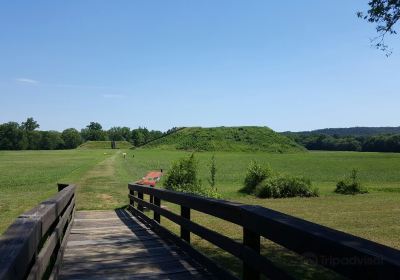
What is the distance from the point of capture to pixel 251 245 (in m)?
4.21

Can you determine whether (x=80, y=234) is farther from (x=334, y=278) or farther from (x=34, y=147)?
(x=34, y=147)

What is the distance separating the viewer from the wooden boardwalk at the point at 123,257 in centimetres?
539

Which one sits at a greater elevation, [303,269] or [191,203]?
[191,203]

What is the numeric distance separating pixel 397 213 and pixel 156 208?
28.7 ft

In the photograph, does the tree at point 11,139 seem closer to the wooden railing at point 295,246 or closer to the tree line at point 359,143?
the tree line at point 359,143

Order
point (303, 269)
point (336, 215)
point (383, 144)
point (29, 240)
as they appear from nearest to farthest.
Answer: point (29, 240)
point (303, 269)
point (336, 215)
point (383, 144)

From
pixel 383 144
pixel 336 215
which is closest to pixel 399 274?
pixel 336 215

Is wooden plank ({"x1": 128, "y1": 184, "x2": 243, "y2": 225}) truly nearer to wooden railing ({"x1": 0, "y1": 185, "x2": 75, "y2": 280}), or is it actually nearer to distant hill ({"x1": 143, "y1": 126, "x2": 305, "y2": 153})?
wooden railing ({"x1": 0, "y1": 185, "x2": 75, "y2": 280})

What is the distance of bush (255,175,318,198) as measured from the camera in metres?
21.7

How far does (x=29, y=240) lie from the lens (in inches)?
119

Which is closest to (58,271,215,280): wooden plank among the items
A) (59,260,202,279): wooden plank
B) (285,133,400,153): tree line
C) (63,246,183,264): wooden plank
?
(59,260,202,279): wooden plank

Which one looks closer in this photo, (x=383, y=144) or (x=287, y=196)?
(x=287, y=196)

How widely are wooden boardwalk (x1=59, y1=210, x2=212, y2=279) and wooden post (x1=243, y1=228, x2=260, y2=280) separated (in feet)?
3.56

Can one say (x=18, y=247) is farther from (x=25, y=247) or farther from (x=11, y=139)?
(x=11, y=139)
